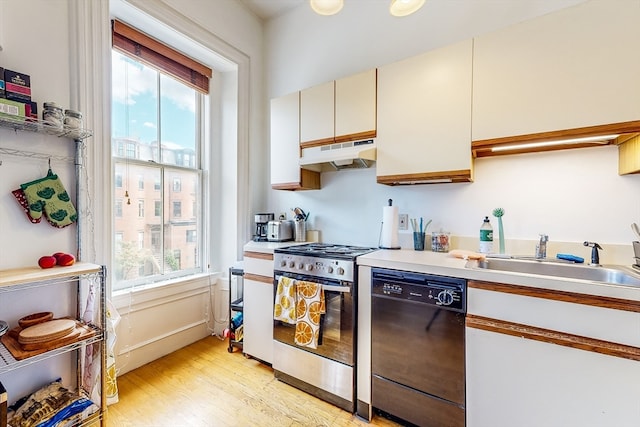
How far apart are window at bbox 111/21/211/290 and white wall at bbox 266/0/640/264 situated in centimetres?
86

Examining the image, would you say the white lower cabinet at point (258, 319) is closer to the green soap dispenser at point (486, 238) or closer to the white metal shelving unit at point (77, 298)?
the white metal shelving unit at point (77, 298)

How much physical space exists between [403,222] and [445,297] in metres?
0.84

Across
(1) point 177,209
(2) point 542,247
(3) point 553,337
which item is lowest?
(3) point 553,337

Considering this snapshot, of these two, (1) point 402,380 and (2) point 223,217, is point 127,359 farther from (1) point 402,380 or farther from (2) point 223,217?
(1) point 402,380

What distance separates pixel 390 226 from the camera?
2.04 meters

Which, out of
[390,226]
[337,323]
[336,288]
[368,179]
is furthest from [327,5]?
[337,323]

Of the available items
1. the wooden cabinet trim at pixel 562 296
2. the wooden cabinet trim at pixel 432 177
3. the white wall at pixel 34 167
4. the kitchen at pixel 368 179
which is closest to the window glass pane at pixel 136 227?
the kitchen at pixel 368 179

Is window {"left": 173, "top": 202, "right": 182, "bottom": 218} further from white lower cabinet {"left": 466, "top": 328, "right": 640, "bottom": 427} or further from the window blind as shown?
white lower cabinet {"left": 466, "top": 328, "right": 640, "bottom": 427}

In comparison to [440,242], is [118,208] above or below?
above

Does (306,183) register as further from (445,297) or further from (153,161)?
(445,297)

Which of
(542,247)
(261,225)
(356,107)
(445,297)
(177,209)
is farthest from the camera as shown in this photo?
(261,225)

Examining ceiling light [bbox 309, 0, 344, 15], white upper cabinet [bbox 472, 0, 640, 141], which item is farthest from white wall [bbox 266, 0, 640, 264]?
ceiling light [bbox 309, 0, 344, 15]

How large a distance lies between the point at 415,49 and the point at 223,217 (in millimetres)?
2326

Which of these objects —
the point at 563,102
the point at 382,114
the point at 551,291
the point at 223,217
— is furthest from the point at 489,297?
the point at 223,217
